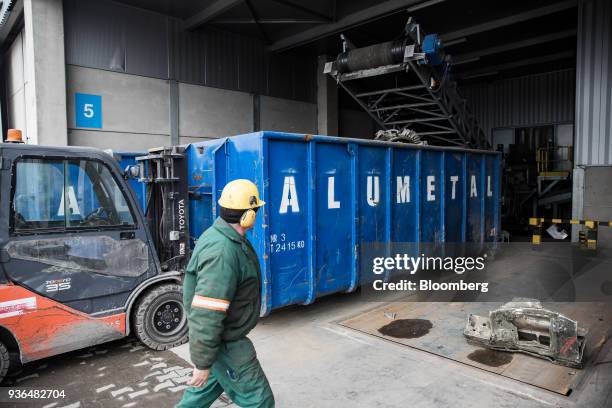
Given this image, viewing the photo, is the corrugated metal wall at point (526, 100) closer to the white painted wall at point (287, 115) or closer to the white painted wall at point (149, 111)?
the white painted wall at point (287, 115)

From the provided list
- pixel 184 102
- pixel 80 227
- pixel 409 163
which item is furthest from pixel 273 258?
pixel 184 102

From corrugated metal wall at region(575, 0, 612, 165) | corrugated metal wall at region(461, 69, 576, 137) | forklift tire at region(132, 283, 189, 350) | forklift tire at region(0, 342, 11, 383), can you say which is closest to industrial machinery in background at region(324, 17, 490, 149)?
corrugated metal wall at region(575, 0, 612, 165)

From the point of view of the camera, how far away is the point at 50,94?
31.6 ft

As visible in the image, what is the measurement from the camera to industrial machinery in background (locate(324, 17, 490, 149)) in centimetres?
829

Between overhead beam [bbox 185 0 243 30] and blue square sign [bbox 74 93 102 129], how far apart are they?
3451mm

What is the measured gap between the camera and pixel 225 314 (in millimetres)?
2324

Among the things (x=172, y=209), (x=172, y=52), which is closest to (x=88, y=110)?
(x=172, y=52)

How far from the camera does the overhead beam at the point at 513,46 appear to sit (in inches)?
512

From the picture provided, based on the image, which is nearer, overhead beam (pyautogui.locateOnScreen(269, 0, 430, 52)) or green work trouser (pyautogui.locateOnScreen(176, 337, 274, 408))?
green work trouser (pyautogui.locateOnScreen(176, 337, 274, 408))

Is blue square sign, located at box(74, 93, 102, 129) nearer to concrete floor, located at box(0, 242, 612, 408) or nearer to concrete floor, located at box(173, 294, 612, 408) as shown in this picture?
concrete floor, located at box(0, 242, 612, 408)

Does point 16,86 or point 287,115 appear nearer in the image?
point 16,86

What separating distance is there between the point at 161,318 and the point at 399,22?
39.0 feet

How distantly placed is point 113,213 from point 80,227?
343 millimetres

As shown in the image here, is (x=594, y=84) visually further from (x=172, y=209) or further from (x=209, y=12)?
(x=172, y=209)
